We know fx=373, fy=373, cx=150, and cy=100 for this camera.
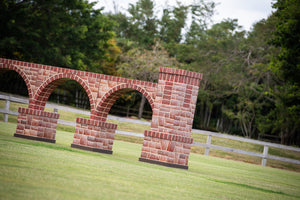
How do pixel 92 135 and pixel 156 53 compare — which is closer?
pixel 92 135

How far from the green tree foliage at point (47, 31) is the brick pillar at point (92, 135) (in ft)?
55.7

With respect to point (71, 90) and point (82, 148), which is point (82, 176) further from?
point (71, 90)

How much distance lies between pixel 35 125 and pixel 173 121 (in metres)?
3.76

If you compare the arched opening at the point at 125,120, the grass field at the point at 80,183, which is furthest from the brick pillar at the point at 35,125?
the grass field at the point at 80,183

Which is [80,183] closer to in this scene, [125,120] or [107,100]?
[107,100]

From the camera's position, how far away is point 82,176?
204 inches

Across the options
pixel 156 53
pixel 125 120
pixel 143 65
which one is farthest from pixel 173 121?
pixel 156 53

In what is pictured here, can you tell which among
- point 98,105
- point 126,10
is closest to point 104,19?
point 126,10

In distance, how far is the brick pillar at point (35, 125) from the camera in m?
9.97

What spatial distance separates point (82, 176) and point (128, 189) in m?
0.79

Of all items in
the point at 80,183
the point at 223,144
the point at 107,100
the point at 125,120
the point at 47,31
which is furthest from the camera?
the point at 47,31

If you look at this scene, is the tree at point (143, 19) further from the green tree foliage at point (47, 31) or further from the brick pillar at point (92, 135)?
the brick pillar at point (92, 135)

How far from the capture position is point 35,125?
32.8ft

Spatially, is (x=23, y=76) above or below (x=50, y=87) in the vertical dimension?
above
